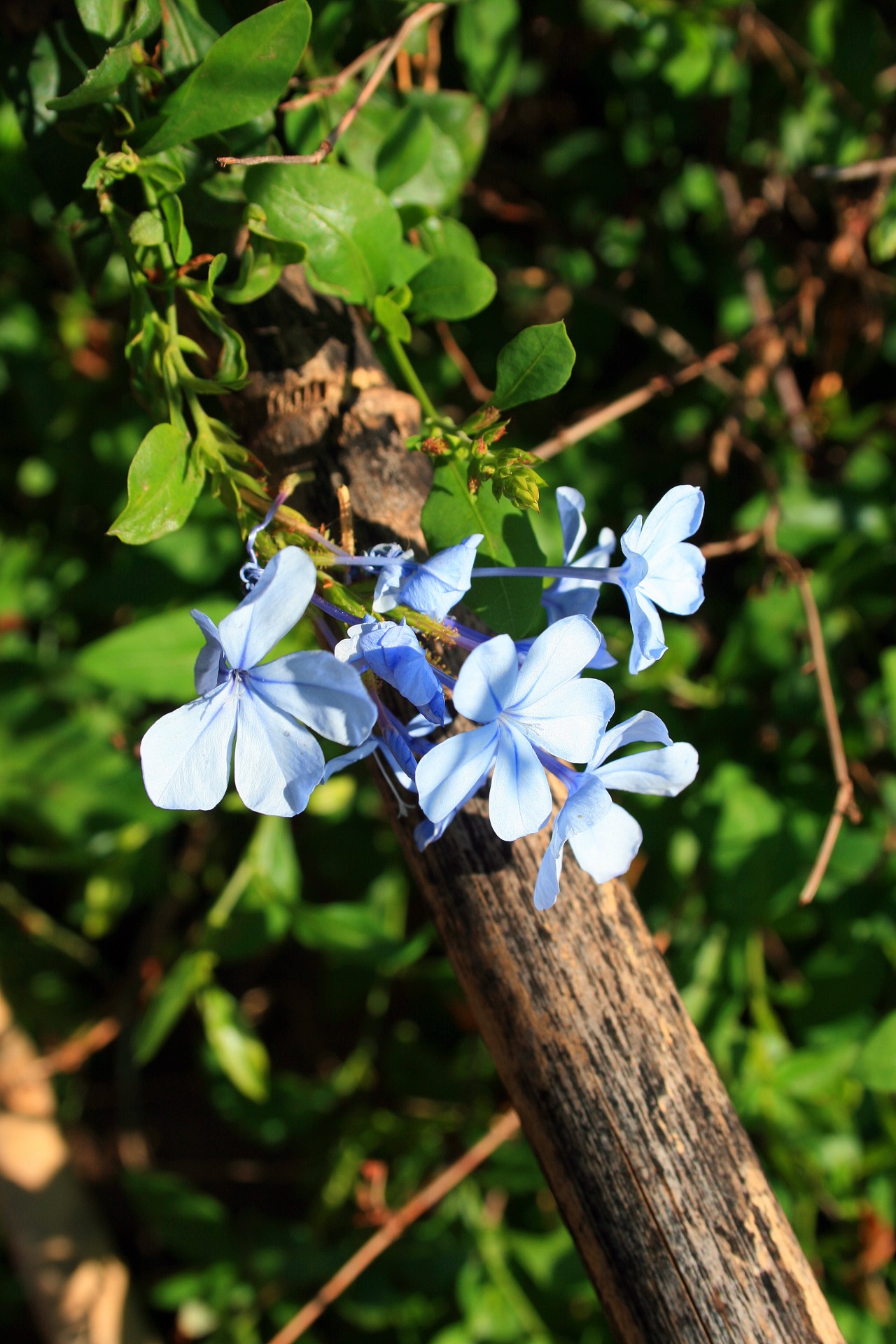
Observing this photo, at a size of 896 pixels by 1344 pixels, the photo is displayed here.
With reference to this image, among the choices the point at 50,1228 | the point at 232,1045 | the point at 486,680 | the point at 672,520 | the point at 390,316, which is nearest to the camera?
the point at 486,680

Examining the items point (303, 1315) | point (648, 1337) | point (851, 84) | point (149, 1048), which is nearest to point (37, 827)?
point (149, 1048)

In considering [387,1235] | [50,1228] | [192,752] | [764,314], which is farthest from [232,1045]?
[764,314]

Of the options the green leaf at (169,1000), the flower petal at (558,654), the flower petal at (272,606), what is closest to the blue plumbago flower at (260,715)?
the flower petal at (272,606)

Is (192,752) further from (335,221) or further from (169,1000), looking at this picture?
(169,1000)

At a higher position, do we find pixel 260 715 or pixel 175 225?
pixel 175 225

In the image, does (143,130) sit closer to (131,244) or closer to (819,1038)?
(131,244)

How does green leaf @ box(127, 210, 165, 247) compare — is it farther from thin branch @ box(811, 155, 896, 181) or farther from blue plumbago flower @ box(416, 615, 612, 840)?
thin branch @ box(811, 155, 896, 181)

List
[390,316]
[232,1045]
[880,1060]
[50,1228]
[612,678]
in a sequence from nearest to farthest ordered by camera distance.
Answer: [390,316]
[880,1060]
[612,678]
[232,1045]
[50,1228]

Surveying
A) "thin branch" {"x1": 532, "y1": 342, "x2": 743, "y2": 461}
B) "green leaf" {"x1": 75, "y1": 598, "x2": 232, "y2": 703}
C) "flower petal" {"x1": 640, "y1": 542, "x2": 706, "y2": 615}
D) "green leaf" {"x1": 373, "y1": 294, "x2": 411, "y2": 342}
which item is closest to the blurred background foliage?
"green leaf" {"x1": 75, "y1": 598, "x2": 232, "y2": 703}
